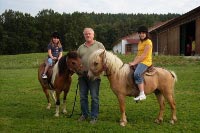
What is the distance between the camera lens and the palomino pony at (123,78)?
7.96 metres

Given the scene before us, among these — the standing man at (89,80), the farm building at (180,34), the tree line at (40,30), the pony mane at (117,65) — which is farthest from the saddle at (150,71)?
the tree line at (40,30)

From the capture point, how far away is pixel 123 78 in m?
8.13

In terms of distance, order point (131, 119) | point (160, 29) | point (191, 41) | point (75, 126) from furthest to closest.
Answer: point (160, 29)
point (191, 41)
point (131, 119)
point (75, 126)

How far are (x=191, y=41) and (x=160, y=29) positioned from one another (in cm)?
673

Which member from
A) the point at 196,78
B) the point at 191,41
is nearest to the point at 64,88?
the point at 196,78

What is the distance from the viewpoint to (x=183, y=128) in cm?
782

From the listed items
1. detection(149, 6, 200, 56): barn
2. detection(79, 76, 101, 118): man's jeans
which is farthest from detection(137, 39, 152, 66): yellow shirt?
detection(149, 6, 200, 56): barn

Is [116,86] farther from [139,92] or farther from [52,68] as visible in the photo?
[52,68]

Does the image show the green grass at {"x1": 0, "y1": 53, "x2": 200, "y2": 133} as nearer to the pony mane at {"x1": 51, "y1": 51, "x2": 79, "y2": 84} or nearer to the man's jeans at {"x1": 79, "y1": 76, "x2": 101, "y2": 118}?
the man's jeans at {"x1": 79, "y1": 76, "x2": 101, "y2": 118}

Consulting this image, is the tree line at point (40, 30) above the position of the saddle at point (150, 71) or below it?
above

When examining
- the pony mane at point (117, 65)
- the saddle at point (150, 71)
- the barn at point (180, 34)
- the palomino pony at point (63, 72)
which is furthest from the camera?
the barn at point (180, 34)

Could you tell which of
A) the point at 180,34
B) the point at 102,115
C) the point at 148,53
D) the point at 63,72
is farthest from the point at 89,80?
the point at 180,34

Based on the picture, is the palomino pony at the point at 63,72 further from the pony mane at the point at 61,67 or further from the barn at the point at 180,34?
the barn at the point at 180,34

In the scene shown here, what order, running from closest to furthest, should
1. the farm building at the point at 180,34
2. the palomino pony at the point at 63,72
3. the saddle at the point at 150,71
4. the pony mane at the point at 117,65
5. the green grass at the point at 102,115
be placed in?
the green grass at the point at 102,115
the pony mane at the point at 117,65
the saddle at the point at 150,71
the palomino pony at the point at 63,72
the farm building at the point at 180,34
